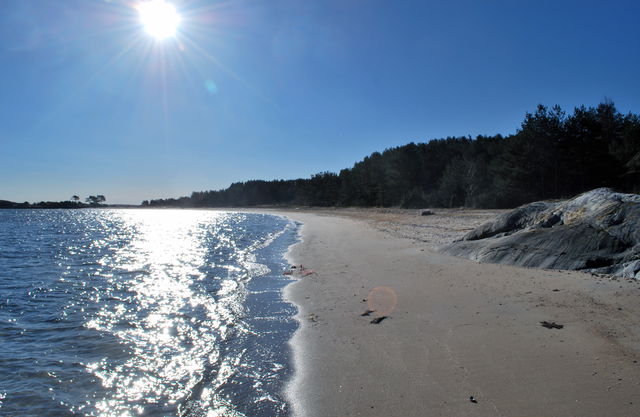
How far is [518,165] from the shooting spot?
38562 millimetres

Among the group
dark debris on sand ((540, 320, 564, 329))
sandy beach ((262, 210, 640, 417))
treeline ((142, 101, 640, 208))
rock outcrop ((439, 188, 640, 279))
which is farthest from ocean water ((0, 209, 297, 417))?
treeline ((142, 101, 640, 208))

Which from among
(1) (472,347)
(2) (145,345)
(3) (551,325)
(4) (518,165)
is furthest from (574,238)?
(4) (518,165)

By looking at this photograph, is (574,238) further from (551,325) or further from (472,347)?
(472,347)

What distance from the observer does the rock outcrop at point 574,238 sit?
8.32 m

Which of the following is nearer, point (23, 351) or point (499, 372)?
point (499, 372)

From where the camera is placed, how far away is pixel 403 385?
4.25m

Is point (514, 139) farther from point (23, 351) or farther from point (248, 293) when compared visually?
point (23, 351)

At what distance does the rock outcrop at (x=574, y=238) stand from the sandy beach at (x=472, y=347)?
66 cm

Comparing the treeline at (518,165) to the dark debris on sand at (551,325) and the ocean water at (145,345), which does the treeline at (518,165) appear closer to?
the dark debris on sand at (551,325)

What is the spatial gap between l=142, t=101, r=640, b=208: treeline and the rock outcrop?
2572 cm

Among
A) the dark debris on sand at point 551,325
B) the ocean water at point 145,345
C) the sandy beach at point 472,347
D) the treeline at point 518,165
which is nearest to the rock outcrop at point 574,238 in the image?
the sandy beach at point 472,347

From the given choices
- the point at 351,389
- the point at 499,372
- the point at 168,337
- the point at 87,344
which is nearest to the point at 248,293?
the point at 168,337

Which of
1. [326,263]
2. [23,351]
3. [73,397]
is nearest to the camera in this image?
[73,397]

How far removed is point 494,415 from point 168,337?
5687 millimetres
